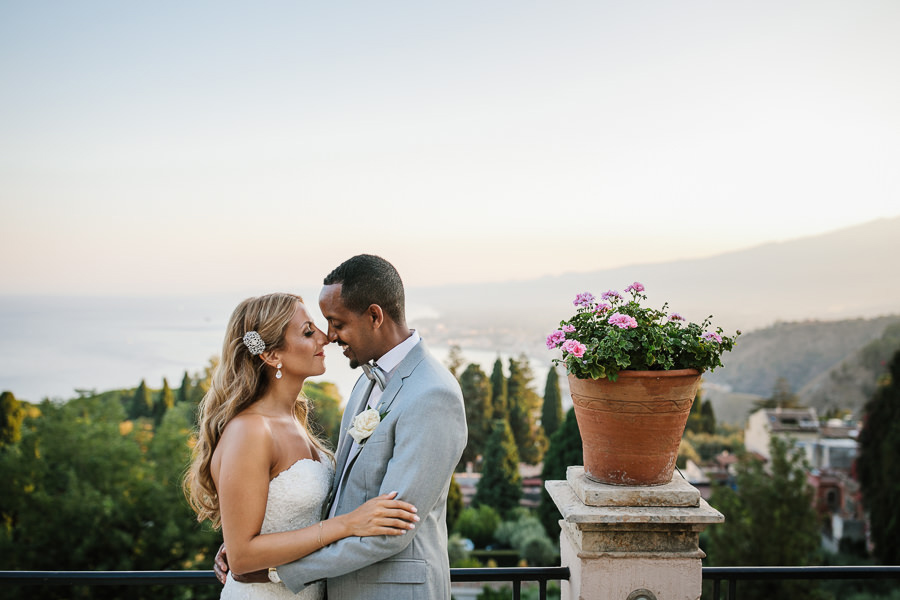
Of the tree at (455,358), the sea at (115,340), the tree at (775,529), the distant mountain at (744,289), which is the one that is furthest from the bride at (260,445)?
the distant mountain at (744,289)

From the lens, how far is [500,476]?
1138 inches

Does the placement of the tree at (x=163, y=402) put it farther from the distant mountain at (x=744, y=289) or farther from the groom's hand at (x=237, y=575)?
the groom's hand at (x=237, y=575)

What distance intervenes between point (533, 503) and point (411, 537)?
99.8 ft

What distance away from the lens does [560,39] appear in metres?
27.0

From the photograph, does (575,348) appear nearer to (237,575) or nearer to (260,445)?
(260,445)

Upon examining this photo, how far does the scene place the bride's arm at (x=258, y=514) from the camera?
1.57 meters

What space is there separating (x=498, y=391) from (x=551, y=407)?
2.96 meters

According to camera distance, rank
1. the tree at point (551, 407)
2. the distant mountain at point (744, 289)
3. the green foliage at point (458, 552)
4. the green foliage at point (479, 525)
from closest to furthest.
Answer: the green foliage at point (458, 552)
the green foliage at point (479, 525)
the tree at point (551, 407)
the distant mountain at point (744, 289)

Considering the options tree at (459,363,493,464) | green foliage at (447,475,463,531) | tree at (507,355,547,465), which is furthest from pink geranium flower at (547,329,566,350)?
tree at (507,355,547,465)

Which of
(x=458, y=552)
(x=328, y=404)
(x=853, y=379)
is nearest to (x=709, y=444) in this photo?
(x=853, y=379)

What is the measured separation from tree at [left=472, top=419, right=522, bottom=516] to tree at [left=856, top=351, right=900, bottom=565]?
12967mm

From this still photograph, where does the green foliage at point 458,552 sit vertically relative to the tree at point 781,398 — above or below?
below

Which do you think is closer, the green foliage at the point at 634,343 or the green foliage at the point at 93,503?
the green foliage at the point at 634,343

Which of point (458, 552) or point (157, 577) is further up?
point (157, 577)
